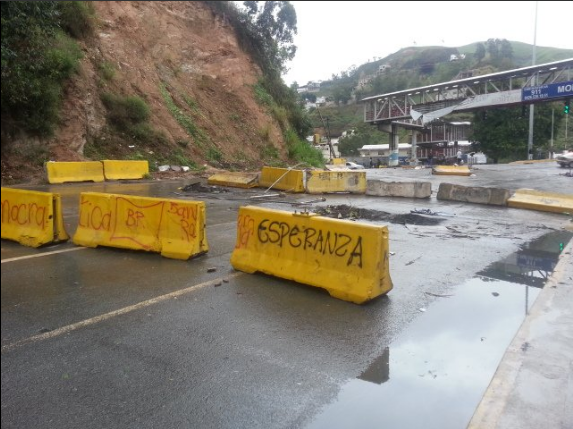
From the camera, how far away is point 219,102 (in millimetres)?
30875

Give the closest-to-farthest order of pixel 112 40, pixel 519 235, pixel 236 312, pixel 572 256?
pixel 236 312 → pixel 572 256 → pixel 519 235 → pixel 112 40

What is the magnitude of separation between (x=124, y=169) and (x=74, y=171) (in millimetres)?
2425

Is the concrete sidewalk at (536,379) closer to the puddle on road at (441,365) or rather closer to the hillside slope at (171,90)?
the puddle on road at (441,365)

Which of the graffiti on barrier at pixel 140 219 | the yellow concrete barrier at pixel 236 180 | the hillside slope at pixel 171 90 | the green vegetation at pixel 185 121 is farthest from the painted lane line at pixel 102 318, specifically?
the green vegetation at pixel 185 121

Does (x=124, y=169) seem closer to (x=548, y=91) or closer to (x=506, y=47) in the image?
(x=506, y=47)

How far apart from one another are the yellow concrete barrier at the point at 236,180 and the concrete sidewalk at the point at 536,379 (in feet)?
46.6

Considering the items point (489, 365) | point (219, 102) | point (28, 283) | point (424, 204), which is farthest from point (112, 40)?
point (489, 365)

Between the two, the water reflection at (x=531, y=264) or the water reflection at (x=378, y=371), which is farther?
the water reflection at (x=531, y=264)

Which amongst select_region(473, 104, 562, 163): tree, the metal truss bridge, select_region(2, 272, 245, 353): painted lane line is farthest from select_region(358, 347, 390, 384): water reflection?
select_region(473, 104, 562, 163): tree

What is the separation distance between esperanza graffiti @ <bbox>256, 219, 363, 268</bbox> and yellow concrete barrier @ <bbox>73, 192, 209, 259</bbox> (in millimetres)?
1005

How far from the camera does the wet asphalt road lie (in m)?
3.27

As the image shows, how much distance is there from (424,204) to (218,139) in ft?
54.5

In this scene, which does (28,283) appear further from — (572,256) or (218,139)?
(218,139)

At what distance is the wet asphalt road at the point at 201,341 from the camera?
3273 mm
